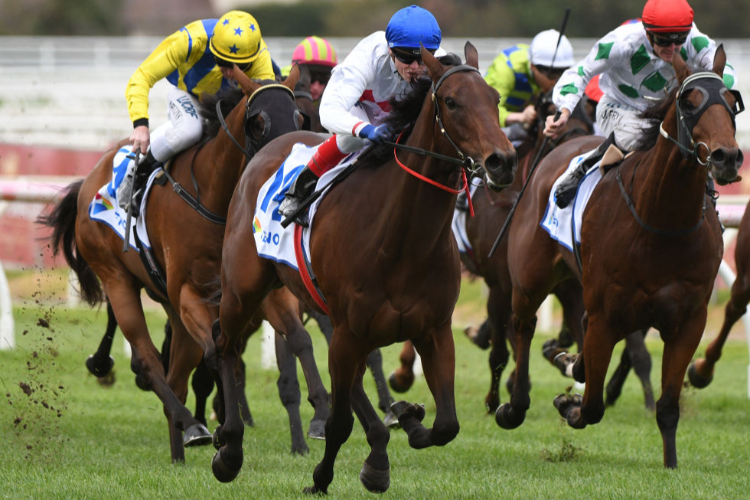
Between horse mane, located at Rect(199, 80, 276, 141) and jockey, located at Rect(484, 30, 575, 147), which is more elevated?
horse mane, located at Rect(199, 80, 276, 141)

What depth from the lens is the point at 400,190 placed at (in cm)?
450

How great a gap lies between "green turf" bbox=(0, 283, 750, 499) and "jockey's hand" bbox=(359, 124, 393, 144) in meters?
1.48

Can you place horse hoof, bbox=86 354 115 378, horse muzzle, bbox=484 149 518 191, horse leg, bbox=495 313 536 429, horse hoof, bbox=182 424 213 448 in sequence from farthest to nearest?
horse hoof, bbox=86 354 115 378, horse leg, bbox=495 313 536 429, horse hoof, bbox=182 424 213 448, horse muzzle, bbox=484 149 518 191

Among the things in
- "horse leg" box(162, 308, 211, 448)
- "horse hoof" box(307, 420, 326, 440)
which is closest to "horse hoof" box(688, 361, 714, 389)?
"horse hoof" box(307, 420, 326, 440)

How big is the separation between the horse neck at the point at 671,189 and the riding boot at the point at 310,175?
138 cm

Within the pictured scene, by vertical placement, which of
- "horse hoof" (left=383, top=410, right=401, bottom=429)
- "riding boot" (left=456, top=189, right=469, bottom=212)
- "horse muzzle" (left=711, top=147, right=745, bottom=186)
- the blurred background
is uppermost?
"horse muzzle" (left=711, top=147, right=745, bottom=186)

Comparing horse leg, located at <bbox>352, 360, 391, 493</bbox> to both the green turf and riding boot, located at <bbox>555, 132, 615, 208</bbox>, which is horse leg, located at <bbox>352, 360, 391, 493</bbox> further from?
riding boot, located at <bbox>555, 132, 615, 208</bbox>

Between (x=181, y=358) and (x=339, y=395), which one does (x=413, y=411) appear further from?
(x=181, y=358)

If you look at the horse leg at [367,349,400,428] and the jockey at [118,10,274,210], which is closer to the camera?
the jockey at [118,10,274,210]

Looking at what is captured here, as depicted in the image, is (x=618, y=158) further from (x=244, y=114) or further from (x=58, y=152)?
(x=58, y=152)

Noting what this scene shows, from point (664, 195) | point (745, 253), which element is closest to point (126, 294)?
point (664, 195)

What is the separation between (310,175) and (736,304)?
3.59 meters

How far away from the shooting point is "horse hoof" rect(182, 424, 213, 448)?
546 centimetres

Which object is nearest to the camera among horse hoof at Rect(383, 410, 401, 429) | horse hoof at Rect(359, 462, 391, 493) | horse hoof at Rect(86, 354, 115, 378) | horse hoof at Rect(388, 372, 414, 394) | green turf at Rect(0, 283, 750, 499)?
horse hoof at Rect(359, 462, 391, 493)
